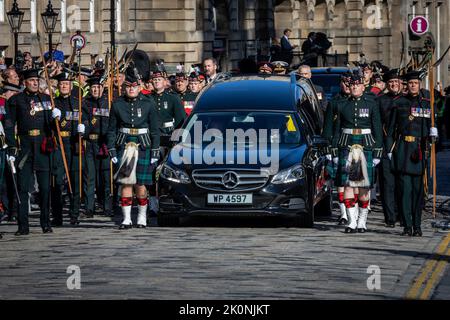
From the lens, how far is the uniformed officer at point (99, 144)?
2647 centimetres

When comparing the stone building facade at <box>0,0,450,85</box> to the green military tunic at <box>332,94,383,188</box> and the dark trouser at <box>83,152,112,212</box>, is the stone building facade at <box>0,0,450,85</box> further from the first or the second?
the green military tunic at <box>332,94,383,188</box>

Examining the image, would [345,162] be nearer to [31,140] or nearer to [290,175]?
[290,175]

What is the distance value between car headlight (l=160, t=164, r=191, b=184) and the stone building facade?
1029cm

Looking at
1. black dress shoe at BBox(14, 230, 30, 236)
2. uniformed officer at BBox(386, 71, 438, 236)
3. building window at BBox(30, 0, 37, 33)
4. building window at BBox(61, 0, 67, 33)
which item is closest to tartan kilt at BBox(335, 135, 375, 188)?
uniformed officer at BBox(386, 71, 438, 236)

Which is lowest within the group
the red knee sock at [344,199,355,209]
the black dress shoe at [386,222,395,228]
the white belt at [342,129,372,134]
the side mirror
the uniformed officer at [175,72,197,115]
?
the black dress shoe at [386,222,395,228]

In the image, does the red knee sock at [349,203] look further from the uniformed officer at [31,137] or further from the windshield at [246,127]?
the uniformed officer at [31,137]

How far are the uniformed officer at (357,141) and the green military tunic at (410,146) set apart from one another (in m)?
0.24

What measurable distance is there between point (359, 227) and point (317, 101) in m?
3.58

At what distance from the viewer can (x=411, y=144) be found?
926 inches

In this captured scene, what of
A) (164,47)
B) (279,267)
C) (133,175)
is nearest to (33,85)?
(133,175)

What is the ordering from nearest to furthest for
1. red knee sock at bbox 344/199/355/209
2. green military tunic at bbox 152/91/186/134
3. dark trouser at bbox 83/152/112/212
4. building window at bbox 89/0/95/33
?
red knee sock at bbox 344/199/355/209, dark trouser at bbox 83/152/112/212, green military tunic at bbox 152/91/186/134, building window at bbox 89/0/95/33

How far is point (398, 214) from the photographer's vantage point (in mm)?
25078

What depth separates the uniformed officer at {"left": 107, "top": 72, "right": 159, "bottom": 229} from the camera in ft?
78.4

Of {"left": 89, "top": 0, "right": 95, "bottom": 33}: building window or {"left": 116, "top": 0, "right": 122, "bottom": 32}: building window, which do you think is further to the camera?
{"left": 116, "top": 0, "right": 122, "bottom": 32}: building window
